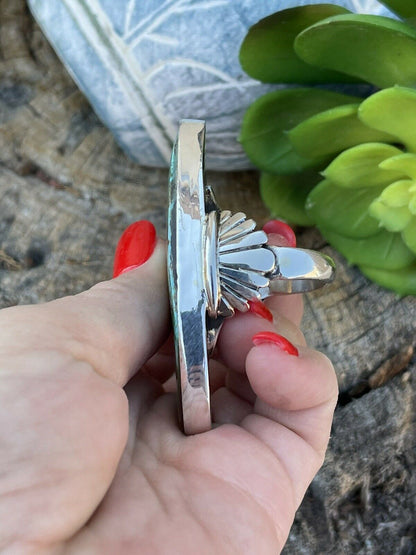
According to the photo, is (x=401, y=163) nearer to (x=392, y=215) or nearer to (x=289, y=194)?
(x=392, y=215)

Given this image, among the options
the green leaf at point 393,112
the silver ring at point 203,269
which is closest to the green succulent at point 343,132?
the green leaf at point 393,112

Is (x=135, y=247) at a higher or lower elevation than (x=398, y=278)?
higher

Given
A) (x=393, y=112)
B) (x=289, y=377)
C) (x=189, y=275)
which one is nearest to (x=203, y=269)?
(x=189, y=275)

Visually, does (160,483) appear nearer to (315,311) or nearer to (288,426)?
(288,426)

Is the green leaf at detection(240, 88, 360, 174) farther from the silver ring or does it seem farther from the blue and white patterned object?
the silver ring

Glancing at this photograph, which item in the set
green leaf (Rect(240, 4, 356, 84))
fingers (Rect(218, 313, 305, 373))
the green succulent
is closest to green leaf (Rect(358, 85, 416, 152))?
the green succulent

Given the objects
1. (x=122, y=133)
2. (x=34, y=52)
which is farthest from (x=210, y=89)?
(x=34, y=52)

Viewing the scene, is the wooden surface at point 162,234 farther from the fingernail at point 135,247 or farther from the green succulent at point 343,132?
the fingernail at point 135,247
